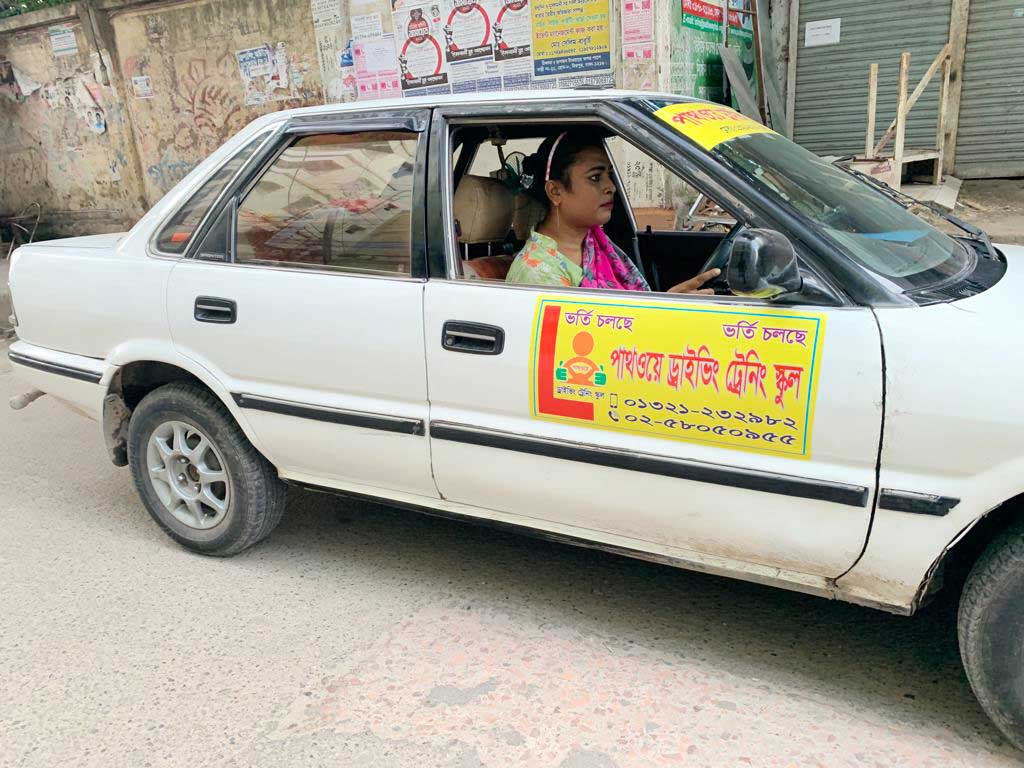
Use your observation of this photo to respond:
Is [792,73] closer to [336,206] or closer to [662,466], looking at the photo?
[336,206]

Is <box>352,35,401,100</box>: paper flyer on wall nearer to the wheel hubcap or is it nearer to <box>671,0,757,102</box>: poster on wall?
<box>671,0,757,102</box>: poster on wall

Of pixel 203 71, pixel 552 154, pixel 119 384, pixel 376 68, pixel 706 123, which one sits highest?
pixel 203 71

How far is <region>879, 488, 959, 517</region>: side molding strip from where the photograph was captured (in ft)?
6.84

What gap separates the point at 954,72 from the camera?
9.02m

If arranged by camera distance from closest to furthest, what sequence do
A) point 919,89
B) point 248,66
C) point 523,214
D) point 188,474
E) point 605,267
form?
point 605,267, point 523,214, point 188,474, point 919,89, point 248,66

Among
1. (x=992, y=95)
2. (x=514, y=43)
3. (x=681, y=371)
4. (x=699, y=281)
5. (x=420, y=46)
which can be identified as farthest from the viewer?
→ (x=420, y=46)

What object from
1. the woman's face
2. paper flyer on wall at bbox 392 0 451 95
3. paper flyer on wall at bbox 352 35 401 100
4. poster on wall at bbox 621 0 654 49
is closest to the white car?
the woman's face

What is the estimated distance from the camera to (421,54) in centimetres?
906

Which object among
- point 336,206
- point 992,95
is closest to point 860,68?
point 992,95

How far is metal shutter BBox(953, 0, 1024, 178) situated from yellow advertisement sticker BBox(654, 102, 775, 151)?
24.8 ft

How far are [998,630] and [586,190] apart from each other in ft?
6.01

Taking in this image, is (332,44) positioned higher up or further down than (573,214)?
higher up

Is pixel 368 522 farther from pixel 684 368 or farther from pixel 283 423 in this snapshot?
pixel 684 368

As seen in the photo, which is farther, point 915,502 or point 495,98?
point 495,98
